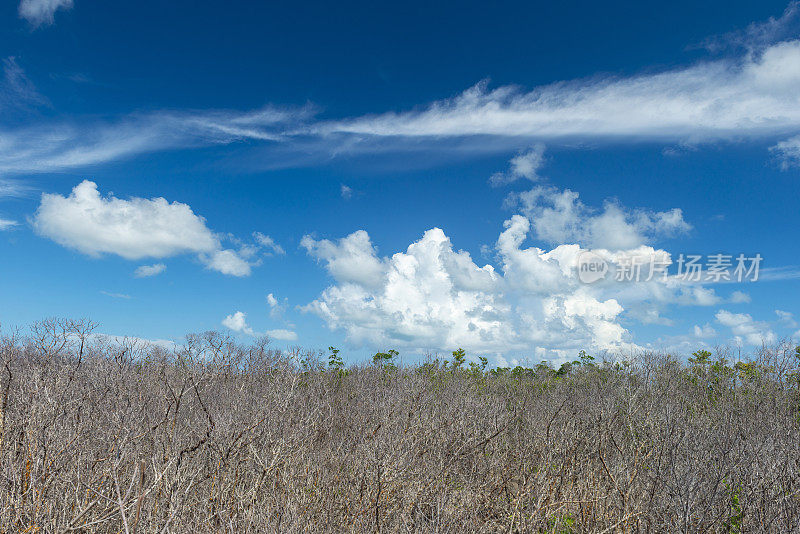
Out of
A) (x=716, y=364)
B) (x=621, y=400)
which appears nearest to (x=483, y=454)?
(x=621, y=400)

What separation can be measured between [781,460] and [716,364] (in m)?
14.8

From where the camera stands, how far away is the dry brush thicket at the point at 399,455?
28.1ft

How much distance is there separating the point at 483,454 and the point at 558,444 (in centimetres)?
247

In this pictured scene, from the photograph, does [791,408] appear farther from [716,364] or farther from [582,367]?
[582,367]

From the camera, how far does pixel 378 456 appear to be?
10828 mm

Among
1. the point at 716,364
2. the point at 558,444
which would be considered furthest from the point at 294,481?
the point at 716,364

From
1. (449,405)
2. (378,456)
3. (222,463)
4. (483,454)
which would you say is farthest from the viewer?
(449,405)

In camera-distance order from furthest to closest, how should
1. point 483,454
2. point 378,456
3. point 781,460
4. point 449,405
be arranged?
1. point 449,405
2. point 483,454
3. point 781,460
4. point 378,456

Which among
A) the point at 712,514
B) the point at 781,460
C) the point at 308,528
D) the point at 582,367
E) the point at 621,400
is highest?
the point at 582,367

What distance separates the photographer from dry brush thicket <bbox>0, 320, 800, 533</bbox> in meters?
8.58

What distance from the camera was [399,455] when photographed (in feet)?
37.2

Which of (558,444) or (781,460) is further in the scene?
(558,444)

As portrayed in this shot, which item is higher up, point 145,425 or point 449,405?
point 449,405

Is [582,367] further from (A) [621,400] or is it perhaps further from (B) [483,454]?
(B) [483,454]
